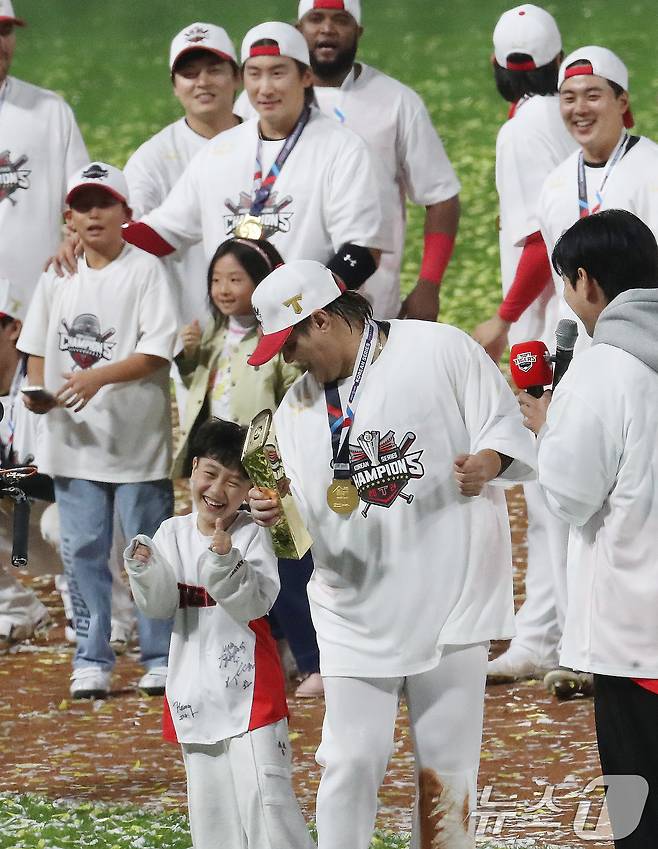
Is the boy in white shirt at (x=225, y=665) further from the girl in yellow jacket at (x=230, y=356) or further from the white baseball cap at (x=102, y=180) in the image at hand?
the white baseball cap at (x=102, y=180)

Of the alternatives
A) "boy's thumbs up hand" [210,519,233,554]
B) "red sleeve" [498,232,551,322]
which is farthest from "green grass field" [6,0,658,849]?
"boy's thumbs up hand" [210,519,233,554]

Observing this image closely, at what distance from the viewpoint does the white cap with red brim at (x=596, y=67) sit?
7.14 meters

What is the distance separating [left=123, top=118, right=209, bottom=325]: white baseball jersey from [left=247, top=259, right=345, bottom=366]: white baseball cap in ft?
11.3

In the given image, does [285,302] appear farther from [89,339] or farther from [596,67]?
[89,339]

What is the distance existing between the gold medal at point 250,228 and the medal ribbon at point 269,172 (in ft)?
0.14

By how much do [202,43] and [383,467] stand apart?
3937 mm

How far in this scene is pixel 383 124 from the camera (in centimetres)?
803

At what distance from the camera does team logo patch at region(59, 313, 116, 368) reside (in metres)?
7.79

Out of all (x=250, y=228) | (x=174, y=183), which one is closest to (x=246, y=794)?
(x=250, y=228)

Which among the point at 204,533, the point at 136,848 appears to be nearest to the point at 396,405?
the point at 204,533

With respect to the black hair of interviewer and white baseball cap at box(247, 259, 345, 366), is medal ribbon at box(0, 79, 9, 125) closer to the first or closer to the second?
white baseball cap at box(247, 259, 345, 366)

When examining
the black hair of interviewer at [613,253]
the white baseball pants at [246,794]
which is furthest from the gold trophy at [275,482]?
the black hair of interviewer at [613,253]

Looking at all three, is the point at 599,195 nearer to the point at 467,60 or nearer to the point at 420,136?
the point at 420,136

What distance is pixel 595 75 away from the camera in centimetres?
714
